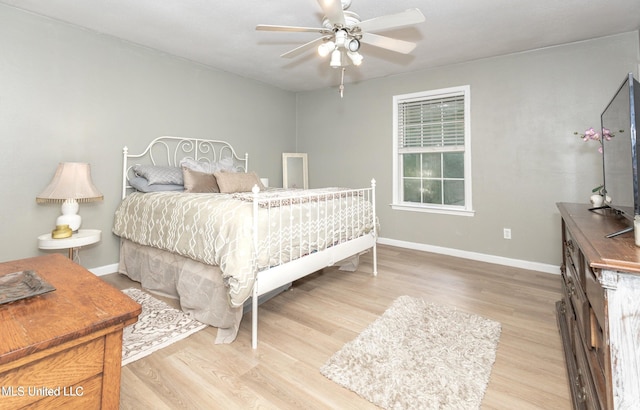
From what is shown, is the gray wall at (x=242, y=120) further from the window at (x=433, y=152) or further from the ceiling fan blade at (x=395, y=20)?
the ceiling fan blade at (x=395, y=20)

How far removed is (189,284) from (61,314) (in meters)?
1.39

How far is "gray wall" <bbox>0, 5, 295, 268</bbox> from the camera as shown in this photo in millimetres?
2564

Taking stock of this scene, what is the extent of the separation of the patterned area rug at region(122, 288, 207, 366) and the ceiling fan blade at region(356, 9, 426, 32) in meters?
2.33

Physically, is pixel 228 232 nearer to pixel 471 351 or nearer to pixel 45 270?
pixel 45 270

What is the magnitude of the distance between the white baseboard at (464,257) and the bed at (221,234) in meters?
0.20

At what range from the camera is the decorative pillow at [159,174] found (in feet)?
10.2

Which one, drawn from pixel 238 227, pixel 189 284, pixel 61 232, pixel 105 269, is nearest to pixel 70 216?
pixel 61 232

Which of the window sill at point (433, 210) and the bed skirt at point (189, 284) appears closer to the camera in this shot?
the bed skirt at point (189, 284)

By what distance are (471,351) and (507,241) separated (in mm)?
2187

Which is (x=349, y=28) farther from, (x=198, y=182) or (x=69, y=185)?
(x=69, y=185)

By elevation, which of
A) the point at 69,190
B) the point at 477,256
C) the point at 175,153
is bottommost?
the point at 477,256

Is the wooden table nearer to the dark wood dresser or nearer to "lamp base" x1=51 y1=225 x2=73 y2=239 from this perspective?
the dark wood dresser

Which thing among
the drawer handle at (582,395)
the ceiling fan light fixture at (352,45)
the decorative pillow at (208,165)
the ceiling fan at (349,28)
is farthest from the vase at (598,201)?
the decorative pillow at (208,165)

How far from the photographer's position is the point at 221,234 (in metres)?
1.98
